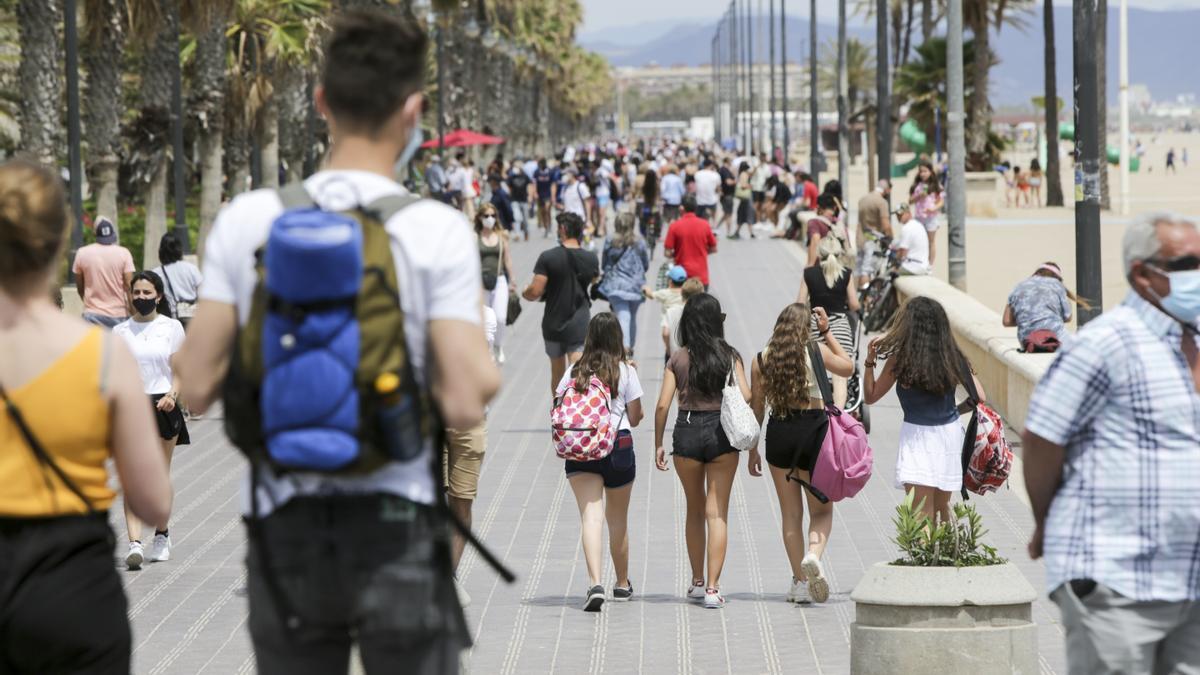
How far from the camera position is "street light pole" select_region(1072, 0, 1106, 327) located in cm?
1580

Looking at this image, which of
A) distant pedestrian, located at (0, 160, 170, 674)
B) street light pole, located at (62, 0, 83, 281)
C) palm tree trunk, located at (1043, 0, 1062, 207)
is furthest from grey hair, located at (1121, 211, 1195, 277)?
palm tree trunk, located at (1043, 0, 1062, 207)

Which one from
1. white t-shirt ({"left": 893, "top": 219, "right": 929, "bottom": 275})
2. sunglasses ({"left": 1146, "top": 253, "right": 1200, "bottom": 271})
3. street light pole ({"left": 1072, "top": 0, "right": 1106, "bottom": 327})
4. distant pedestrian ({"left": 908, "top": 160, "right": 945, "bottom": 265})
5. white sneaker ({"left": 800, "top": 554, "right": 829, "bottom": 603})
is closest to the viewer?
sunglasses ({"left": 1146, "top": 253, "right": 1200, "bottom": 271})

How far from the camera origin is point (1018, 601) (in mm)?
7180

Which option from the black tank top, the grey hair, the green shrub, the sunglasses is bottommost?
the green shrub

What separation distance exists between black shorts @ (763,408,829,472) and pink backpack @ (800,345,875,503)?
A: 0.04 meters

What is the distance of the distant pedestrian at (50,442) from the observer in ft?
13.3

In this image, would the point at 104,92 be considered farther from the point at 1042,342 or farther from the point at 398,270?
the point at 398,270

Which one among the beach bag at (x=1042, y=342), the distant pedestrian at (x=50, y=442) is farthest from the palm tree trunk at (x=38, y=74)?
the distant pedestrian at (x=50, y=442)

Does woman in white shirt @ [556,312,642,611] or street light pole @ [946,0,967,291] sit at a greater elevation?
street light pole @ [946,0,967,291]

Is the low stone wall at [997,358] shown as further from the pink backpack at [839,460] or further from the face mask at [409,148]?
the face mask at [409,148]

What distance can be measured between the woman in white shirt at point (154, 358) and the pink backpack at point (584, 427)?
2.17 metres

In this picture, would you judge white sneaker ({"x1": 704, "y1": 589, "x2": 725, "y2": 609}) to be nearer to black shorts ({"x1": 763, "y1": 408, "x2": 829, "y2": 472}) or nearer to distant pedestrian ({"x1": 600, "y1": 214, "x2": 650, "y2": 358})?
black shorts ({"x1": 763, "y1": 408, "x2": 829, "y2": 472})

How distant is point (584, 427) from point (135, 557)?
2643mm

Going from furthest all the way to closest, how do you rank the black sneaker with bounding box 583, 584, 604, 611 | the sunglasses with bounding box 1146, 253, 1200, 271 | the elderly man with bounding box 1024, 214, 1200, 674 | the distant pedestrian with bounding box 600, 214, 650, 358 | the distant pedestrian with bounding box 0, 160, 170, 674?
the distant pedestrian with bounding box 600, 214, 650, 358 < the black sneaker with bounding box 583, 584, 604, 611 < the sunglasses with bounding box 1146, 253, 1200, 271 < the elderly man with bounding box 1024, 214, 1200, 674 < the distant pedestrian with bounding box 0, 160, 170, 674
